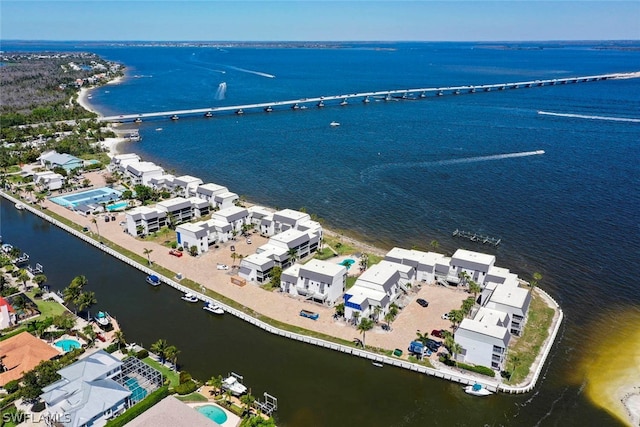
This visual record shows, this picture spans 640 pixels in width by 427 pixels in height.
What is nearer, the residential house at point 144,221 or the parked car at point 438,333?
the parked car at point 438,333

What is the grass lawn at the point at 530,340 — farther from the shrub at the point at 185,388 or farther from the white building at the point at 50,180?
the white building at the point at 50,180

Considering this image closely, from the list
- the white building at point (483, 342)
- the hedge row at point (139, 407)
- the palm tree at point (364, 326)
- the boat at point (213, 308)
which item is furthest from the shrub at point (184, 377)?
the white building at point (483, 342)

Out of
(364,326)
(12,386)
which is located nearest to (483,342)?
(364,326)

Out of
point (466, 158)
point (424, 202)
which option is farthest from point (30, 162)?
point (466, 158)

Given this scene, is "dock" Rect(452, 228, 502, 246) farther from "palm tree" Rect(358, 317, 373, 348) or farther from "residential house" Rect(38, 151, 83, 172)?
"residential house" Rect(38, 151, 83, 172)

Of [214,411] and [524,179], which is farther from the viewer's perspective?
[524,179]

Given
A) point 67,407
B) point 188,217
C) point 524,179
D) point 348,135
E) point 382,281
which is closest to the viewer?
point 67,407

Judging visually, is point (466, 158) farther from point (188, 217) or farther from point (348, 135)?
point (188, 217)
